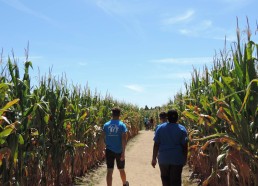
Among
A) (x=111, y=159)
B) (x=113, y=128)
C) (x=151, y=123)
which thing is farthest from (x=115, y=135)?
(x=151, y=123)

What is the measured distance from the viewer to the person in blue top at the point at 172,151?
6.07 meters

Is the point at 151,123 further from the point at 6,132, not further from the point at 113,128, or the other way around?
the point at 6,132

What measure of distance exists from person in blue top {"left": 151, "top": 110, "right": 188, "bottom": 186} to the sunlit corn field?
0.44 meters

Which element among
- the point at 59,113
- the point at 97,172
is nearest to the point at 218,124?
the point at 59,113

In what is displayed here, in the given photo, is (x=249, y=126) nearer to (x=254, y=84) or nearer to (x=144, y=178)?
(x=254, y=84)

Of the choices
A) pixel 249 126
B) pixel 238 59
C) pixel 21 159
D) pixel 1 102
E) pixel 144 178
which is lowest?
pixel 144 178

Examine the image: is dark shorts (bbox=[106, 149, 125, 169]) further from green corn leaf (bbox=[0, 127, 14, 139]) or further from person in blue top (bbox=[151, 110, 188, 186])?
green corn leaf (bbox=[0, 127, 14, 139])

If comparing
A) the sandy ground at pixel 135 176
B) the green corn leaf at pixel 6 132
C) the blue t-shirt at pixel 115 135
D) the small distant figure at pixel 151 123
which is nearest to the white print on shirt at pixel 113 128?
the blue t-shirt at pixel 115 135

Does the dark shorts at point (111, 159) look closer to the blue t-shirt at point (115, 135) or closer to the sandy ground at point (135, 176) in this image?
the blue t-shirt at point (115, 135)

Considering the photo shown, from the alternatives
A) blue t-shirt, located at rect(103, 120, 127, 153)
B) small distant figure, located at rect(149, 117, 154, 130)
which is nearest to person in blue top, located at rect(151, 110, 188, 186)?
blue t-shirt, located at rect(103, 120, 127, 153)

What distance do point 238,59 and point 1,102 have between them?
3.70 metres

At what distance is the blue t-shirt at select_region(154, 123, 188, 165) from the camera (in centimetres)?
607

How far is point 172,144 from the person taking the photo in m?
6.11

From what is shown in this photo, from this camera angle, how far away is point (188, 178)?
10.6 meters
